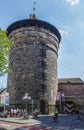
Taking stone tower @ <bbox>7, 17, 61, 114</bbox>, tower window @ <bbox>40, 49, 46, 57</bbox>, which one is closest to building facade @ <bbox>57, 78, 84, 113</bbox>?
stone tower @ <bbox>7, 17, 61, 114</bbox>

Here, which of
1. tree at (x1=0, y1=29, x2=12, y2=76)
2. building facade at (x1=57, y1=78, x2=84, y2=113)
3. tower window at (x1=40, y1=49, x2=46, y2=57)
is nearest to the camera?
tree at (x1=0, y1=29, x2=12, y2=76)

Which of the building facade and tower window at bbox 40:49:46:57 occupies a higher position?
tower window at bbox 40:49:46:57

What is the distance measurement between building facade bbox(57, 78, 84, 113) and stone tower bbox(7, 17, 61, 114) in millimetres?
2982

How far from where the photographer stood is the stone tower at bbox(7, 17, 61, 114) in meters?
56.9

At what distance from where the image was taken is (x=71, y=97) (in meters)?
64.5

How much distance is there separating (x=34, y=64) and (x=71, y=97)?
13183 millimetres

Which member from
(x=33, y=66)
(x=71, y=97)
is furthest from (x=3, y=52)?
(x=71, y=97)

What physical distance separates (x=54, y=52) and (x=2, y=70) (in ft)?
118

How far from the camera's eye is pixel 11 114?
46406mm

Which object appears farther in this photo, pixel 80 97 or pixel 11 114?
pixel 80 97

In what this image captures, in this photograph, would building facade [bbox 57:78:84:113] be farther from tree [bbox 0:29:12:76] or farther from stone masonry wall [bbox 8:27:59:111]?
tree [bbox 0:29:12:76]

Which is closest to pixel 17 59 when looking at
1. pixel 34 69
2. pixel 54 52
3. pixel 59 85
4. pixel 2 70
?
pixel 34 69

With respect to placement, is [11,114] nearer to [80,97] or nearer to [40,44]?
[40,44]

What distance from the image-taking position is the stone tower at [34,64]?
56906 mm
